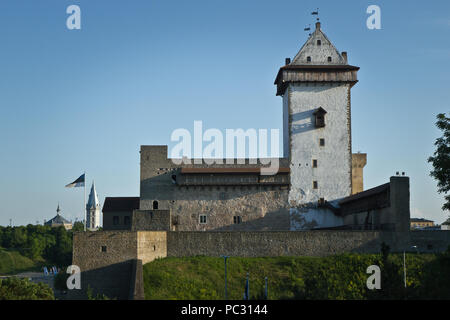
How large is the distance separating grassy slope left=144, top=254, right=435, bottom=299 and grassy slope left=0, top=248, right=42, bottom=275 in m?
58.4

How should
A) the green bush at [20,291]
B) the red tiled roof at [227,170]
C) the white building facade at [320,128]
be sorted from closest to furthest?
the green bush at [20,291] < the red tiled roof at [227,170] < the white building facade at [320,128]

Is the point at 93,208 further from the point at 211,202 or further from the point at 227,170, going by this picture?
the point at 227,170

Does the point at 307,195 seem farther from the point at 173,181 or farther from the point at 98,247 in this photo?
the point at 98,247

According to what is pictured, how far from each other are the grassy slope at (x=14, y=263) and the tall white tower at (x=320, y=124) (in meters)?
56.1

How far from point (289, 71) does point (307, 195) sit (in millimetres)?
11515

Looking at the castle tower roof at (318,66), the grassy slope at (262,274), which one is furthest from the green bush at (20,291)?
the castle tower roof at (318,66)

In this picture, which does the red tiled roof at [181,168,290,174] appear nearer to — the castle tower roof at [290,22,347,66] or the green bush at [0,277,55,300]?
the castle tower roof at [290,22,347,66]

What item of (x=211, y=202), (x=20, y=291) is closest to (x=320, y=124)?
(x=211, y=202)

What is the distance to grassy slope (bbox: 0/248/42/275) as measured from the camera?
87.7 metres

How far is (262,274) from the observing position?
37.2 metres

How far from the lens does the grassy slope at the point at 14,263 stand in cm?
8769

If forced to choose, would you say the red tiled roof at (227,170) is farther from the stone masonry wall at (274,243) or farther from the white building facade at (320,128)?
the stone masonry wall at (274,243)

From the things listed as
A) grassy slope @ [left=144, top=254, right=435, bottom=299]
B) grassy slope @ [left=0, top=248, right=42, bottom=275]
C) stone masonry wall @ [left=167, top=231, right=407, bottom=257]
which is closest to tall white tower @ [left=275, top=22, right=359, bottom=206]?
stone masonry wall @ [left=167, top=231, right=407, bottom=257]

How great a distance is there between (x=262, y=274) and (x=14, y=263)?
223 ft
